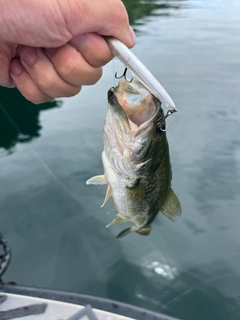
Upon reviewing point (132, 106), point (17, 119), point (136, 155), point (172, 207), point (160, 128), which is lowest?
point (17, 119)

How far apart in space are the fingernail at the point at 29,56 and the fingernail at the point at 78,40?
0.64 feet

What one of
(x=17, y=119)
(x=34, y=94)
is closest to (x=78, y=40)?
(x=34, y=94)

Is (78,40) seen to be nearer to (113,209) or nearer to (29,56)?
(29,56)

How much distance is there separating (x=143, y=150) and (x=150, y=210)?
0.53m

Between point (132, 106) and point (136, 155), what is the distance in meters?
0.25

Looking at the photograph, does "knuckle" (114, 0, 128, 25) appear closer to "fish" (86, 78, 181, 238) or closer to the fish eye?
"fish" (86, 78, 181, 238)

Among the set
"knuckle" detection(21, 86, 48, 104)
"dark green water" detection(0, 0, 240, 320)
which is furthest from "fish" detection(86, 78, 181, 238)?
"dark green water" detection(0, 0, 240, 320)

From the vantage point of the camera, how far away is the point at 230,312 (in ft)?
10.4

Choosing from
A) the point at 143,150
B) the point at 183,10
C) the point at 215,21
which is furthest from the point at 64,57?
the point at 183,10

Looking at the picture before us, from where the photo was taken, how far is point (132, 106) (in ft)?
5.20

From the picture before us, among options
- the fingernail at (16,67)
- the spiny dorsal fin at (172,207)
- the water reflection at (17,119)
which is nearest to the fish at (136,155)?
the spiny dorsal fin at (172,207)

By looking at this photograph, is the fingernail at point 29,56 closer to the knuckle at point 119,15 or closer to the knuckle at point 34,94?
the knuckle at point 34,94

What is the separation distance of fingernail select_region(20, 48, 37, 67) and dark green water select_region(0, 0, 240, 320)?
98.6 inches

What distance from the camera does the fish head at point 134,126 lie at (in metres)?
1.49
